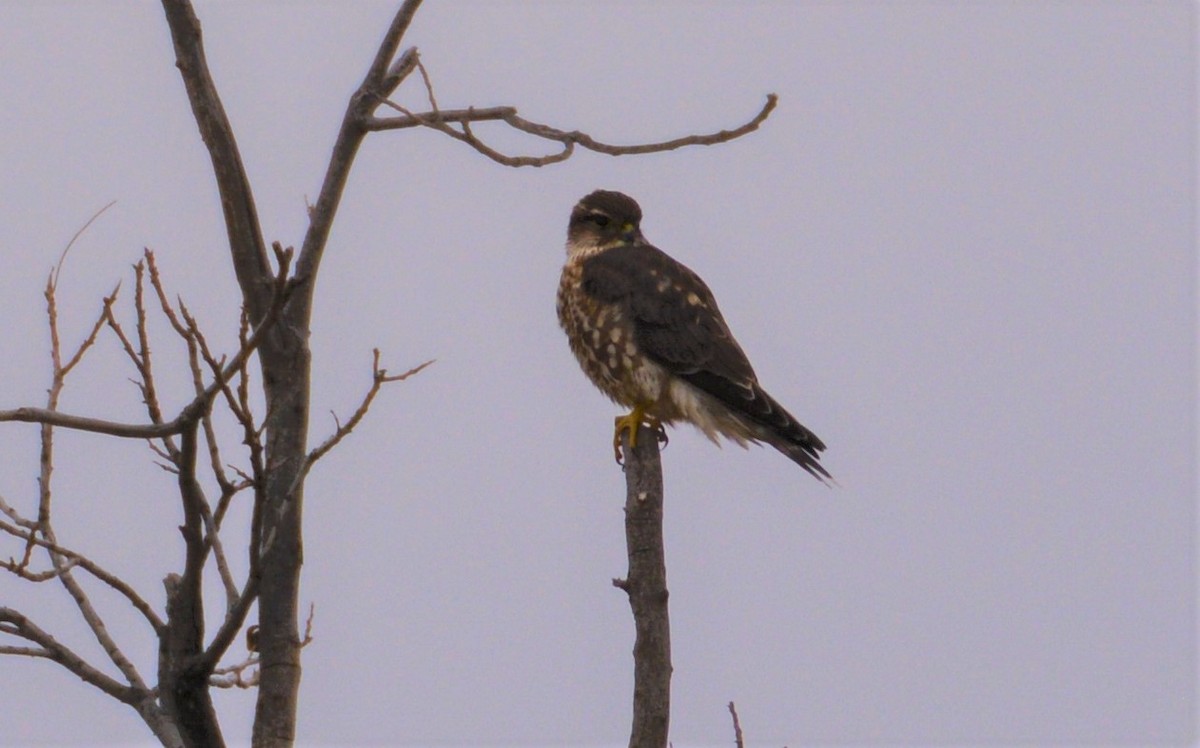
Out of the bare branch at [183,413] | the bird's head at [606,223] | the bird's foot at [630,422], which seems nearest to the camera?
the bare branch at [183,413]

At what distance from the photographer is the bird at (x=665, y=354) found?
5000 mm

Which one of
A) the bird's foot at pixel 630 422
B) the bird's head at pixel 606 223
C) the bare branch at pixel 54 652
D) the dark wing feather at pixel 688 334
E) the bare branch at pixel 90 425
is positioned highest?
the bird's head at pixel 606 223

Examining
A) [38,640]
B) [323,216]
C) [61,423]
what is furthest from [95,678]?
[323,216]

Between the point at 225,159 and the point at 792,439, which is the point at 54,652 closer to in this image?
the point at 225,159

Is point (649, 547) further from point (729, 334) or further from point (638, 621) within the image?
point (729, 334)

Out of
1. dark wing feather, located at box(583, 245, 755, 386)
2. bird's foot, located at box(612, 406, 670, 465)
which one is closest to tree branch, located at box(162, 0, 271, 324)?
bird's foot, located at box(612, 406, 670, 465)

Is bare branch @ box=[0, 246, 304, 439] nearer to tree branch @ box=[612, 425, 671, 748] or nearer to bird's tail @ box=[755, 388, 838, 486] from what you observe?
tree branch @ box=[612, 425, 671, 748]

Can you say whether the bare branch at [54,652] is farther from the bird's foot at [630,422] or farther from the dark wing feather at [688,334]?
the dark wing feather at [688,334]

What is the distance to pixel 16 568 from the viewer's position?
2.84 meters

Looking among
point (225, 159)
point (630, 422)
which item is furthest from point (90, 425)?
point (630, 422)

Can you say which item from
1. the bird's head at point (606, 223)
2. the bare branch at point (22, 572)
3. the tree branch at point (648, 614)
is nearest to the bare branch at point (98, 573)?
the bare branch at point (22, 572)

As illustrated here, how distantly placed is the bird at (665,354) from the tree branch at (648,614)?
113 centimetres

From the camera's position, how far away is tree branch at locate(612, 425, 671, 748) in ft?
10.8

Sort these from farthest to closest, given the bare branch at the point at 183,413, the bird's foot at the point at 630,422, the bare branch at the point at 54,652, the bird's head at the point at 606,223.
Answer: the bird's head at the point at 606,223 → the bird's foot at the point at 630,422 → the bare branch at the point at 54,652 → the bare branch at the point at 183,413
